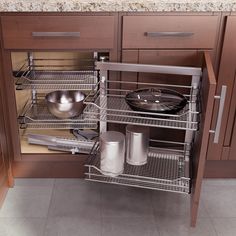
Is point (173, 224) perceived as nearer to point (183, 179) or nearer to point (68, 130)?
point (183, 179)

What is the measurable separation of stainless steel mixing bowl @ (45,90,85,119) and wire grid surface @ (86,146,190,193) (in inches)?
10.2

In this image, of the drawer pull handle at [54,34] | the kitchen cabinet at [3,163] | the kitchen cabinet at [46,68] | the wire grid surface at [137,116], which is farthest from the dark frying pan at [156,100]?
the kitchen cabinet at [3,163]

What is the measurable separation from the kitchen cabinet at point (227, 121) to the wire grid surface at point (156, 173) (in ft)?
0.66

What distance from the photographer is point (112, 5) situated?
4.89 ft

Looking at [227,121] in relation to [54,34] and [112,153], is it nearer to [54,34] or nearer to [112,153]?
[112,153]

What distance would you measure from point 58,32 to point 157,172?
2.60ft

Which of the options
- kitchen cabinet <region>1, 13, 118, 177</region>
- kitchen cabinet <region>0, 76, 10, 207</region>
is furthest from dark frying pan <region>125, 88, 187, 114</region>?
kitchen cabinet <region>0, 76, 10, 207</region>

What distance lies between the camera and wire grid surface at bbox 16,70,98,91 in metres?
1.79

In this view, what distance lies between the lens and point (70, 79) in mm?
1848

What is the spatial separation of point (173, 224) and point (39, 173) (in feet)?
2.47

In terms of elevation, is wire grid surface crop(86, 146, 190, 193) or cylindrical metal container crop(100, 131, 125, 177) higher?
cylindrical metal container crop(100, 131, 125, 177)

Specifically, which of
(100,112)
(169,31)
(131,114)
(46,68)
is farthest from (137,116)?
(46,68)

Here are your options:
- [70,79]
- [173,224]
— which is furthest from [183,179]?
[70,79]

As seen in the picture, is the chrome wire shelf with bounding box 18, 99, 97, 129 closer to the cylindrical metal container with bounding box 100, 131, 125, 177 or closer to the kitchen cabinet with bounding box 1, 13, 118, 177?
the kitchen cabinet with bounding box 1, 13, 118, 177
